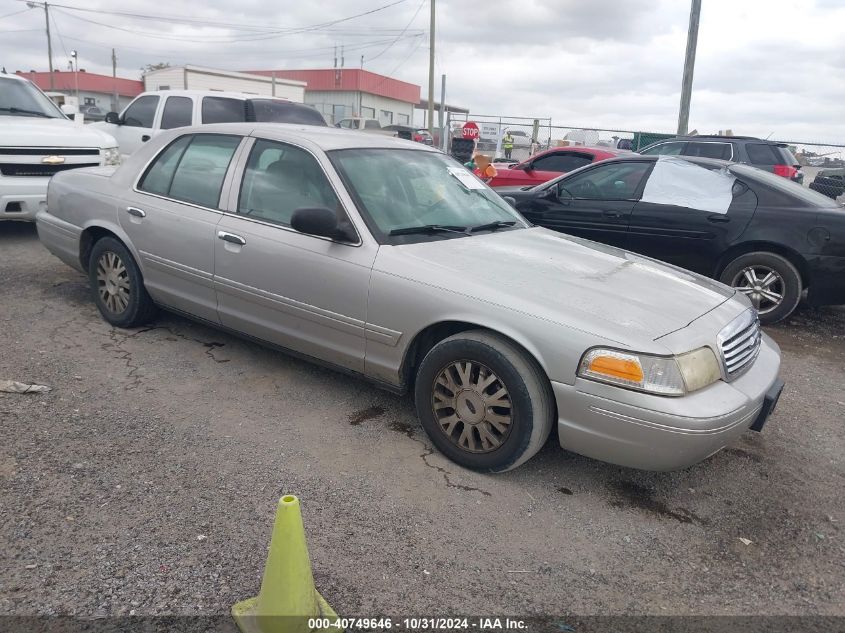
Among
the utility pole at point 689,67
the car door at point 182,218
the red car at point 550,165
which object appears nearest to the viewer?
the car door at point 182,218

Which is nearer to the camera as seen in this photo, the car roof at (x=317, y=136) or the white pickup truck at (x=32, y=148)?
the car roof at (x=317, y=136)

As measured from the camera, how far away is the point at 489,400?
314cm

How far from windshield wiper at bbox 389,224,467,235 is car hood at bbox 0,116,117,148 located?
18.2 feet

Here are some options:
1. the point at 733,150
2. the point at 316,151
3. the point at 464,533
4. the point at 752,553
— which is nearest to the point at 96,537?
the point at 464,533

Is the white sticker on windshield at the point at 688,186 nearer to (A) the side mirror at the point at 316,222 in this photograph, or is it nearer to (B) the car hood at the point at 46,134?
(A) the side mirror at the point at 316,222

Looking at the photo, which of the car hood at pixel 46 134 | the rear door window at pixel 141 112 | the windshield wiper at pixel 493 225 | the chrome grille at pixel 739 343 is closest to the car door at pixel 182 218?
the windshield wiper at pixel 493 225

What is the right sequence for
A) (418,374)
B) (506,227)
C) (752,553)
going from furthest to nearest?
(506,227) → (418,374) → (752,553)

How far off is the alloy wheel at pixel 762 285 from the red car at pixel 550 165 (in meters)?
4.82

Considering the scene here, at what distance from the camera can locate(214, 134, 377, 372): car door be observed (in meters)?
3.59

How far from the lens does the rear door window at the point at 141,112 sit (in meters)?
10.0

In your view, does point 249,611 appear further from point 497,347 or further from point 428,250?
point 428,250

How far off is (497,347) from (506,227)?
55.6 inches

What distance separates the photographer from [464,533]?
2.82 meters

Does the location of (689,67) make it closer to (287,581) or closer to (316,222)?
(316,222)
